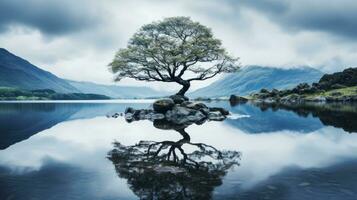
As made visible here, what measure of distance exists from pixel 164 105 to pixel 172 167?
40768 millimetres

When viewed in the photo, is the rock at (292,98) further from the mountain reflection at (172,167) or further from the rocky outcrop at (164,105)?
the mountain reflection at (172,167)

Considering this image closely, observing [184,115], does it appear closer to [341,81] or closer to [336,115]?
[336,115]

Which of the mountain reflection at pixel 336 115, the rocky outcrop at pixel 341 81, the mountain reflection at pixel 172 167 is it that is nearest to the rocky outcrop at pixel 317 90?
the rocky outcrop at pixel 341 81

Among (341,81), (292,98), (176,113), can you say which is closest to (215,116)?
(176,113)

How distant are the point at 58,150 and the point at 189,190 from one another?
1509cm

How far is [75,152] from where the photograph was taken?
23.7 metres

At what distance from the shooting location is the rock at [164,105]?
57969 millimetres

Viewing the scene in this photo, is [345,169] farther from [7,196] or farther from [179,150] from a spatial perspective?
[7,196]

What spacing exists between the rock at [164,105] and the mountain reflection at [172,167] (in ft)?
101

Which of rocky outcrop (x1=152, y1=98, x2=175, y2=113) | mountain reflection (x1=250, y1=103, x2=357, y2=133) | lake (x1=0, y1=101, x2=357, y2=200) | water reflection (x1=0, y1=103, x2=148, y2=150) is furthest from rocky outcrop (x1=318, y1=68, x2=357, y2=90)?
lake (x1=0, y1=101, x2=357, y2=200)

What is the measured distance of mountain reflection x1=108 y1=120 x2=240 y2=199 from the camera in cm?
1321

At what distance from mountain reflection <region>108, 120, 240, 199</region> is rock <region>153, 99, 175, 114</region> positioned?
30.8 metres

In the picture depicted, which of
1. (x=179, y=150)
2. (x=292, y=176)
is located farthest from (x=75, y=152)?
(x=292, y=176)

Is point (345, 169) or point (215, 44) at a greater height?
point (215, 44)
